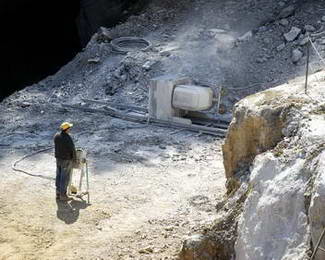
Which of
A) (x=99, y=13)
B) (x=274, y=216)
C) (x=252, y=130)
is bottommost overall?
(x=274, y=216)

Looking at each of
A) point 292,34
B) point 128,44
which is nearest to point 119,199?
point 292,34

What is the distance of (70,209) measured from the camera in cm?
1002

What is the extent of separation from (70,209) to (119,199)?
973 mm

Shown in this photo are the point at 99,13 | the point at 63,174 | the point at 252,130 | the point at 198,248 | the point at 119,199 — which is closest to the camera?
the point at 198,248

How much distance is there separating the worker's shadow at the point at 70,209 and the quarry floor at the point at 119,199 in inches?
0.7

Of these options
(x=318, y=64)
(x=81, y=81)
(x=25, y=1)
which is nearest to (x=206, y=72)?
(x=318, y=64)

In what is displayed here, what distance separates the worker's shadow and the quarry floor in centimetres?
2

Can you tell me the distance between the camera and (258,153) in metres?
7.42

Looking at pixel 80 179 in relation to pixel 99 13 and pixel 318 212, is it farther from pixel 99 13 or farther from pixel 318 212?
pixel 99 13

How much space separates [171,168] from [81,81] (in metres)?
7.50

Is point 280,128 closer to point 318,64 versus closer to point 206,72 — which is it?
point 318,64

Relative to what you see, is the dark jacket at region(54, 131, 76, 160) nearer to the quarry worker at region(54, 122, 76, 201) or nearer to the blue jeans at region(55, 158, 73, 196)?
the quarry worker at region(54, 122, 76, 201)

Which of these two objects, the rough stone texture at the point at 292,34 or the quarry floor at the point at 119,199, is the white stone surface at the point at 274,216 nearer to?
the quarry floor at the point at 119,199

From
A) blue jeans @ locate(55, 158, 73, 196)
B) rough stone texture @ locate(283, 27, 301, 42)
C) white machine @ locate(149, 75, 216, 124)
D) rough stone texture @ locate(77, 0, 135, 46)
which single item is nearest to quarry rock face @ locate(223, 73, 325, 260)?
blue jeans @ locate(55, 158, 73, 196)
